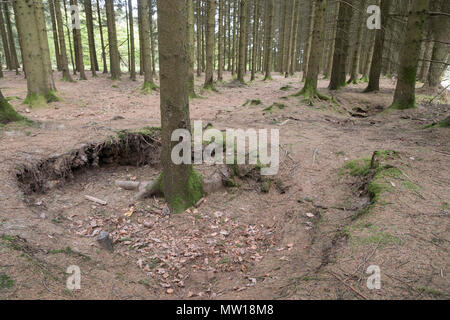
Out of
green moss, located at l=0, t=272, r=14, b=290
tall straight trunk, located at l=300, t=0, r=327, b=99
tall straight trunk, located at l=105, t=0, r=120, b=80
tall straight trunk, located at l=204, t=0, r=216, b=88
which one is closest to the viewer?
green moss, located at l=0, t=272, r=14, b=290

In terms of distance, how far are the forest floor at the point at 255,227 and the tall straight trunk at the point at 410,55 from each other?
154cm

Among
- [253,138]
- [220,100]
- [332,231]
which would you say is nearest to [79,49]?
[220,100]

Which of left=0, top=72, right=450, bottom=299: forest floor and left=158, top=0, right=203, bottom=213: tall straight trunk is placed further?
left=158, top=0, right=203, bottom=213: tall straight trunk

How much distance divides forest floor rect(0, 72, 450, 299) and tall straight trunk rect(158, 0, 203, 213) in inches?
15.5

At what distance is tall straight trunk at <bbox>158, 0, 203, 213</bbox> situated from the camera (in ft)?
13.4

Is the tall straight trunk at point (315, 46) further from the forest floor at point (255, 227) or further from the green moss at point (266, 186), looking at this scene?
the green moss at point (266, 186)

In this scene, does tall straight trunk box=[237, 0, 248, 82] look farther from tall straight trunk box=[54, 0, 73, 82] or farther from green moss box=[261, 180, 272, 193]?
green moss box=[261, 180, 272, 193]

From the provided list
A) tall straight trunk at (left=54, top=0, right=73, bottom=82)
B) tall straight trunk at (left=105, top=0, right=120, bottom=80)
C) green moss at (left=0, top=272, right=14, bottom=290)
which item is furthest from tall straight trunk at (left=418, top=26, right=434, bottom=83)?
tall straight trunk at (left=54, top=0, right=73, bottom=82)

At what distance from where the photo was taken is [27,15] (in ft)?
30.2

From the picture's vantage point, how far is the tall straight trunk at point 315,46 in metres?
10.3

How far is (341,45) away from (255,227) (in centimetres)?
1170

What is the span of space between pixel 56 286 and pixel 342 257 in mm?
3188

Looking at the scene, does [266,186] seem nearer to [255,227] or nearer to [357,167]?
[255,227]
